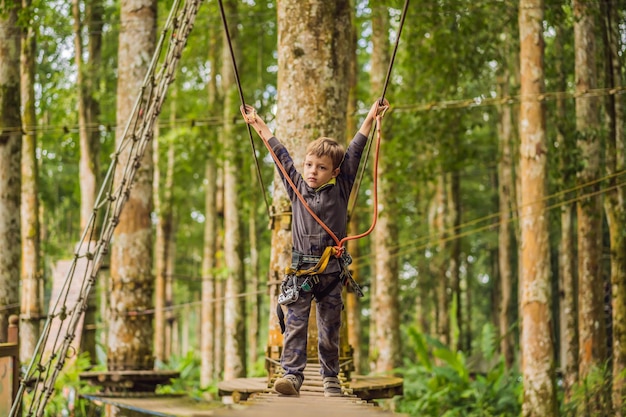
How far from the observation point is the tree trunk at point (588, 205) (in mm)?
11383

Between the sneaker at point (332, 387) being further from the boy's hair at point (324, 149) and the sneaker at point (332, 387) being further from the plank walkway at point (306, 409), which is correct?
the boy's hair at point (324, 149)

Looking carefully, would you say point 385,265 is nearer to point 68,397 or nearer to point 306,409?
point 68,397

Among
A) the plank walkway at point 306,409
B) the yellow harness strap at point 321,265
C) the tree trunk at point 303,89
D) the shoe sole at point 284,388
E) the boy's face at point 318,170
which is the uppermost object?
the tree trunk at point 303,89

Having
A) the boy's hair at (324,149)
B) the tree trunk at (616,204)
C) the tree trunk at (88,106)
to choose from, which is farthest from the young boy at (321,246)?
the tree trunk at (88,106)

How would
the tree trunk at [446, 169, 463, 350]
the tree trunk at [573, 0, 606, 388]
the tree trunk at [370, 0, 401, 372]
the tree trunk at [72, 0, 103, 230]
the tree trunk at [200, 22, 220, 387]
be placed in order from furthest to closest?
1. the tree trunk at [446, 169, 463, 350]
2. the tree trunk at [200, 22, 220, 387]
3. the tree trunk at [72, 0, 103, 230]
4. the tree trunk at [370, 0, 401, 372]
5. the tree trunk at [573, 0, 606, 388]

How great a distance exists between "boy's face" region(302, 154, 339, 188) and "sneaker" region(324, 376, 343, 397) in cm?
115

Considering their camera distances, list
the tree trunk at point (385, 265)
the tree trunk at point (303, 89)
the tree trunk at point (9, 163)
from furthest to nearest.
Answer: the tree trunk at point (385, 265), the tree trunk at point (9, 163), the tree trunk at point (303, 89)

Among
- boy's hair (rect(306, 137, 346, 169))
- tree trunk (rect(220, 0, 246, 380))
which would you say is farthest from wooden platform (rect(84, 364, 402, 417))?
tree trunk (rect(220, 0, 246, 380))

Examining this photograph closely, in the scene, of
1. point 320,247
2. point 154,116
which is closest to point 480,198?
point 154,116

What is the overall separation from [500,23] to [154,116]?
870 centimetres

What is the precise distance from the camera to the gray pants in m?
5.18

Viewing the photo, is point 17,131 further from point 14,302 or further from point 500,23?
point 500,23

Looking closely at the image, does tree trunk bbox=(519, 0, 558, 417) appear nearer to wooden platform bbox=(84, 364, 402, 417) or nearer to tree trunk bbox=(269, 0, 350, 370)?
wooden platform bbox=(84, 364, 402, 417)

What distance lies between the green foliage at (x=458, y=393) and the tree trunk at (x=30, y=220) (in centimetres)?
563
